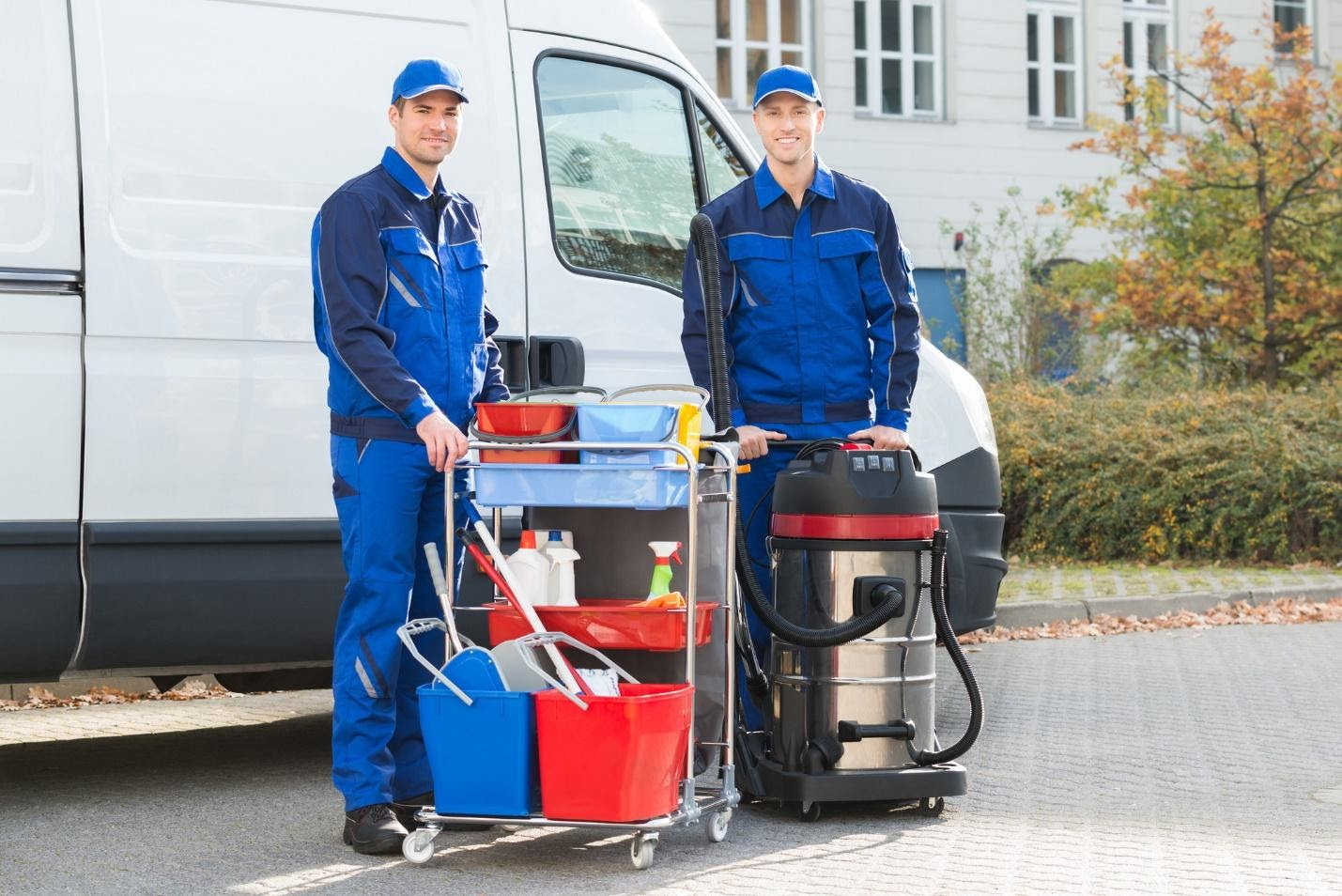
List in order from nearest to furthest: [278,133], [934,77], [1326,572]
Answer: [278,133]
[1326,572]
[934,77]

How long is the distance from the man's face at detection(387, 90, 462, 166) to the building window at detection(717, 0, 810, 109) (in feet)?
56.2

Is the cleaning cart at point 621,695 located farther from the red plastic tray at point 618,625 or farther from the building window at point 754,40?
the building window at point 754,40

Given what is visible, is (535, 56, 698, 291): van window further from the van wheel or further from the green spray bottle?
the van wheel

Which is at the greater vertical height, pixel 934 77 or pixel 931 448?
pixel 934 77

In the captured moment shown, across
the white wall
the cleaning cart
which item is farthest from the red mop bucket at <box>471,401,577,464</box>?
the white wall

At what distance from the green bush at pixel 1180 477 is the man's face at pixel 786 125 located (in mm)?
7071

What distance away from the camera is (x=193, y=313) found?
5027 millimetres

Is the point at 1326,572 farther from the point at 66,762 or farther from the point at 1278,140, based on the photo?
the point at 66,762

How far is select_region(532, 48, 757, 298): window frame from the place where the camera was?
5.58 meters

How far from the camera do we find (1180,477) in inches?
460

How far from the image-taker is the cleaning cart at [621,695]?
4.22m

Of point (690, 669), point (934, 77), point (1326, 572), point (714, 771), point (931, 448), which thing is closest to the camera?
point (690, 669)

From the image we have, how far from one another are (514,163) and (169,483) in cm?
141

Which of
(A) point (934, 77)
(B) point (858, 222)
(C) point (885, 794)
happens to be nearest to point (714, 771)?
(C) point (885, 794)
